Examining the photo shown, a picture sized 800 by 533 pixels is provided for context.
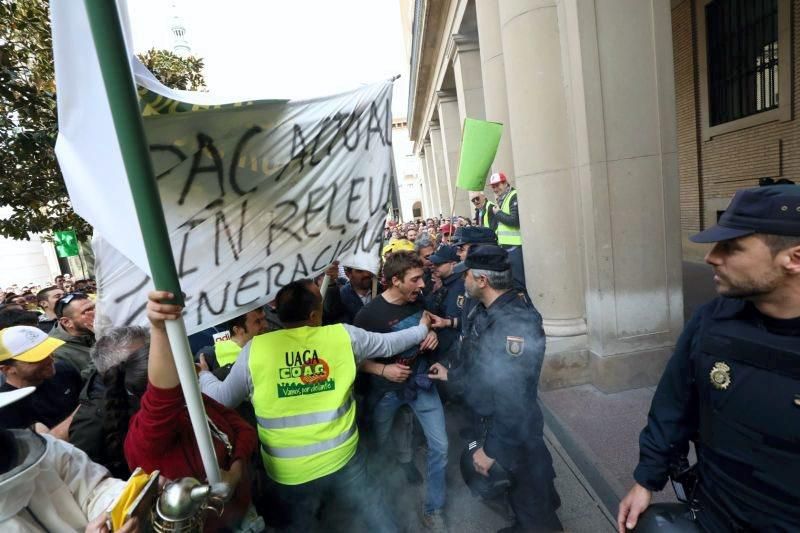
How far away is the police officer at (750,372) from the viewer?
1.36 m

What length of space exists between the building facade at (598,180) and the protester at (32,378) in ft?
13.5

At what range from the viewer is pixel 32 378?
2650 millimetres

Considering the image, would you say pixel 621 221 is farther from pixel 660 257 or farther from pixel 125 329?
pixel 125 329

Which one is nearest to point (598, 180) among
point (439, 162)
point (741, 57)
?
point (741, 57)

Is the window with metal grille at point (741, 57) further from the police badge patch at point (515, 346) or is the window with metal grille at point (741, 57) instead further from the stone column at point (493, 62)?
the police badge patch at point (515, 346)

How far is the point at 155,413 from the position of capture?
153cm

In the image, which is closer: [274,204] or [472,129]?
[274,204]

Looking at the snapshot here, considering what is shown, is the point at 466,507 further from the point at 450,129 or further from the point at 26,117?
the point at 450,129

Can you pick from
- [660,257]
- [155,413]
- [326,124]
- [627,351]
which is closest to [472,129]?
[660,257]

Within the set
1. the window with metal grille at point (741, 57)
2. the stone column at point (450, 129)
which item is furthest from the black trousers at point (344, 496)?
the stone column at point (450, 129)

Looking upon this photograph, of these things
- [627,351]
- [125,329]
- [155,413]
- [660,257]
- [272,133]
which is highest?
[272,133]

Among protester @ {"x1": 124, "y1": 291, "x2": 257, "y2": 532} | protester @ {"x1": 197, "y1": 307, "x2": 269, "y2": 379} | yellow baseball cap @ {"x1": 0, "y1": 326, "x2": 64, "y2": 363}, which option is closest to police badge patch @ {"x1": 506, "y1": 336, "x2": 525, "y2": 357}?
protester @ {"x1": 124, "y1": 291, "x2": 257, "y2": 532}

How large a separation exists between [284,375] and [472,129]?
12.2 feet

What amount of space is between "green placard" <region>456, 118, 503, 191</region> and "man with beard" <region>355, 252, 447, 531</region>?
2.54m
